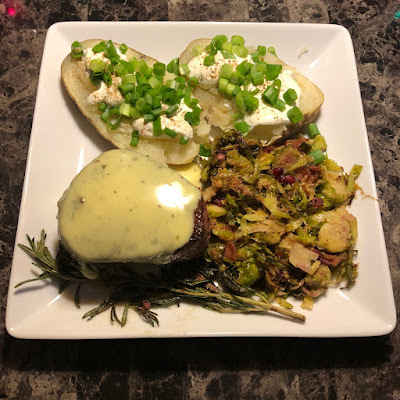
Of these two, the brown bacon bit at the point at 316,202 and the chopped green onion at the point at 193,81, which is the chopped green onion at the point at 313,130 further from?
the chopped green onion at the point at 193,81

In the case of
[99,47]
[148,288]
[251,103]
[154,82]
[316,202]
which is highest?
[99,47]

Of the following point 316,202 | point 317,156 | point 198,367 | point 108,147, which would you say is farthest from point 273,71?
point 198,367

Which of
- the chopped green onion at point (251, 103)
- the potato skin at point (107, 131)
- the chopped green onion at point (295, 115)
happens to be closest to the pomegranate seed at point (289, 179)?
the chopped green onion at point (295, 115)

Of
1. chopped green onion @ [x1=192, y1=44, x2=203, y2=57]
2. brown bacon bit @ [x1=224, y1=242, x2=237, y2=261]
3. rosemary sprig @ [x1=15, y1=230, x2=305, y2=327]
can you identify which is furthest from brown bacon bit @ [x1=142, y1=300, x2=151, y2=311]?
chopped green onion @ [x1=192, y1=44, x2=203, y2=57]

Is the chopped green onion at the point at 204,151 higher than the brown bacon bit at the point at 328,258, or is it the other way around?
the chopped green onion at the point at 204,151

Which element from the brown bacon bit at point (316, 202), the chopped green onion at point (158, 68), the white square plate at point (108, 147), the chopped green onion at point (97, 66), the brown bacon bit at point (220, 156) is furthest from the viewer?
the chopped green onion at point (158, 68)

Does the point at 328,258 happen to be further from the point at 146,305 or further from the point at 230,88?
the point at 230,88
